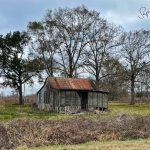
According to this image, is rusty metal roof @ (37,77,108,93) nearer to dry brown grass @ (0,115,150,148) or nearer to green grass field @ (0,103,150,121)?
green grass field @ (0,103,150,121)

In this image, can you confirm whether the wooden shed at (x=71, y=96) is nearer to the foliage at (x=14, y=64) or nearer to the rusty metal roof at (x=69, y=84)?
the rusty metal roof at (x=69, y=84)

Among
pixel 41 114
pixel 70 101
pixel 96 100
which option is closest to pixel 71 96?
pixel 70 101

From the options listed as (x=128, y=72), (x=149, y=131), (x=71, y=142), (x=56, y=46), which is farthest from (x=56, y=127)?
(x=128, y=72)

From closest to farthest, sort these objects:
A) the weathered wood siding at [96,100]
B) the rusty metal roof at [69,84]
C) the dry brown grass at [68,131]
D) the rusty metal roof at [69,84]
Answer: the dry brown grass at [68,131] → the rusty metal roof at [69,84] → the rusty metal roof at [69,84] → the weathered wood siding at [96,100]

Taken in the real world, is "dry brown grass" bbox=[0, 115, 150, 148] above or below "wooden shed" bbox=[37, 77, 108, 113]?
below

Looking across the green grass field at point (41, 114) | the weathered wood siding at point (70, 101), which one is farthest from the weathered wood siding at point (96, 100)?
the green grass field at point (41, 114)

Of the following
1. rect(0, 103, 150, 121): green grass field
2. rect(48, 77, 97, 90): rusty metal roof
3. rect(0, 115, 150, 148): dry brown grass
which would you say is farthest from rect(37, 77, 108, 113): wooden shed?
rect(0, 115, 150, 148): dry brown grass

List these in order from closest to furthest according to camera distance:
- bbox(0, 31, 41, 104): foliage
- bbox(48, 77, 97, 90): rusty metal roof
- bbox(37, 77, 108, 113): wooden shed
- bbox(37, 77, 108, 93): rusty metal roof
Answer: bbox(37, 77, 108, 113): wooden shed → bbox(37, 77, 108, 93): rusty metal roof → bbox(48, 77, 97, 90): rusty metal roof → bbox(0, 31, 41, 104): foliage

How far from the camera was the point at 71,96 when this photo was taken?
6406 centimetres

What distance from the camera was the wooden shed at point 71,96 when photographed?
6331 centimetres

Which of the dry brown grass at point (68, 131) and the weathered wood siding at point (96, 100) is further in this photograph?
the weathered wood siding at point (96, 100)

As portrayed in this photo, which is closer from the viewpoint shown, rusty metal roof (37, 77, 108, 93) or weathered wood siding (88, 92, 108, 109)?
rusty metal roof (37, 77, 108, 93)

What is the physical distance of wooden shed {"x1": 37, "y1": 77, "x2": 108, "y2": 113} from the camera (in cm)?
6331

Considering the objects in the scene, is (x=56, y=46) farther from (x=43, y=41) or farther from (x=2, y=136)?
(x=2, y=136)
